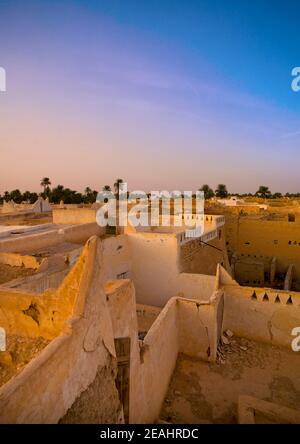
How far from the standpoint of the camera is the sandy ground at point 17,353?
4.36 m

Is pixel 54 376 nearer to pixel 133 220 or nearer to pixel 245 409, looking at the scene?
pixel 245 409

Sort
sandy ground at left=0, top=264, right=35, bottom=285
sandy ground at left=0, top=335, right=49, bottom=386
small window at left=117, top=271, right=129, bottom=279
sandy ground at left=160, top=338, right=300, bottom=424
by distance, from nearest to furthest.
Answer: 1. sandy ground at left=0, top=335, right=49, bottom=386
2. sandy ground at left=160, top=338, right=300, bottom=424
3. sandy ground at left=0, top=264, right=35, bottom=285
4. small window at left=117, top=271, right=129, bottom=279

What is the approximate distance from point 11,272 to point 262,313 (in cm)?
762

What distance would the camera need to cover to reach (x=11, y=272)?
8125mm

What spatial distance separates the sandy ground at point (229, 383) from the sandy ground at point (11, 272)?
4894 mm

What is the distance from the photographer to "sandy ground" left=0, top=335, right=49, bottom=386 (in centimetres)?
436

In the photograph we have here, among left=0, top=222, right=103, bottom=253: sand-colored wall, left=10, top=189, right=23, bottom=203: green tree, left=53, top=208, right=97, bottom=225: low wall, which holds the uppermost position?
left=10, top=189, right=23, bottom=203: green tree

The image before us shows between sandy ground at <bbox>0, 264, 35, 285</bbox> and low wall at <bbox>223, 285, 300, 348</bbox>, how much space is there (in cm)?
609
